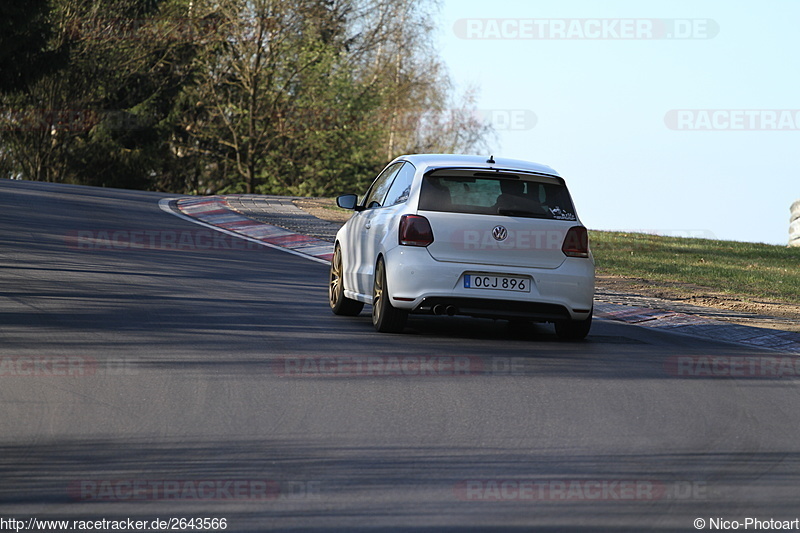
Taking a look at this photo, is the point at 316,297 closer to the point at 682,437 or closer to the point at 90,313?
the point at 90,313

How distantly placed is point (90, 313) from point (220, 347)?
85.7 inches

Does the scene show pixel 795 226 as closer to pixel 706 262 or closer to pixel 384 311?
pixel 706 262

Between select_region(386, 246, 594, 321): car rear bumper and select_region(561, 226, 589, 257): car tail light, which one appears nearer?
select_region(386, 246, 594, 321): car rear bumper

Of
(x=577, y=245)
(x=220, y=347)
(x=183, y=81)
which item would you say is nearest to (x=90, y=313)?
(x=220, y=347)

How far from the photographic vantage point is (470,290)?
10.1 metres

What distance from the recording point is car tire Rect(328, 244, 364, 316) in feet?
39.2

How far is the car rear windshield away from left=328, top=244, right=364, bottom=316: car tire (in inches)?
76.4

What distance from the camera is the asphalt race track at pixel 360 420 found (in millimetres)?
5281

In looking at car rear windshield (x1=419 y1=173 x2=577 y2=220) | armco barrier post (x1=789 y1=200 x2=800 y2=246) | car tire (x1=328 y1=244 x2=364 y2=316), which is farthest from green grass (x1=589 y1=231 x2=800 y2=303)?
car tire (x1=328 y1=244 x2=364 y2=316)

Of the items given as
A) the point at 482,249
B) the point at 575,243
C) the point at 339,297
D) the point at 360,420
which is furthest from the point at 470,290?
the point at 360,420

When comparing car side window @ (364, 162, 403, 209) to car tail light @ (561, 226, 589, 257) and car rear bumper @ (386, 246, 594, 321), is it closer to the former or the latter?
car rear bumper @ (386, 246, 594, 321)

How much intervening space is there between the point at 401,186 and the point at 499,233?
52.5 inches

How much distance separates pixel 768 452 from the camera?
6648 millimetres

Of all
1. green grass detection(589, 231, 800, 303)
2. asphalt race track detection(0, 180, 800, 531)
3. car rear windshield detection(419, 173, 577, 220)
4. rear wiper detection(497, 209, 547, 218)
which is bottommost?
asphalt race track detection(0, 180, 800, 531)
